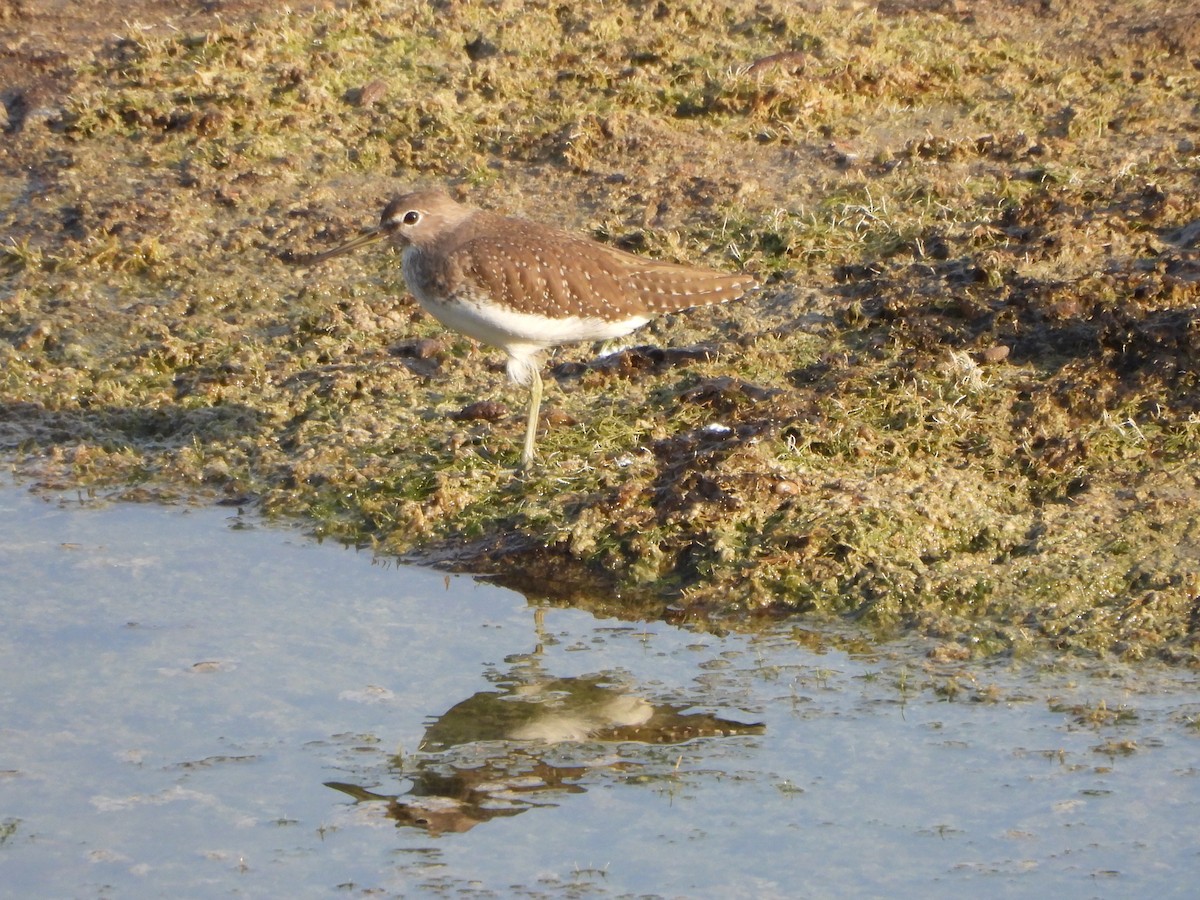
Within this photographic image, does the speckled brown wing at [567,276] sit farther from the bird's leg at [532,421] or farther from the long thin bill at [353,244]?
the long thin bill at [353,244]

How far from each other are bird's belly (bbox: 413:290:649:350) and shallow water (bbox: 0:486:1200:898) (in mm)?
1240

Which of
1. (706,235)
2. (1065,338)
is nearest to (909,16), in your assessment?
(706,235)

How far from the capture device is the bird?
24.8ft

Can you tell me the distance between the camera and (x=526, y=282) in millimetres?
7566

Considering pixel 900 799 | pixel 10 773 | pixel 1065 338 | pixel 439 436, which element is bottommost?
pixel 10 773

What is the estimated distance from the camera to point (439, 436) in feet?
26.3

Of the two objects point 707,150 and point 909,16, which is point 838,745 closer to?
point 707,150

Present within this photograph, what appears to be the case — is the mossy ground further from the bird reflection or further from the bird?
the bird reflection

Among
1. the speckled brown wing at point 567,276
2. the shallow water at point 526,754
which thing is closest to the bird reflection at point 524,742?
the shallow water at point 526,754

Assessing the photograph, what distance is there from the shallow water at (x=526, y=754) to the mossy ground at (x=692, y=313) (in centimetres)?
45

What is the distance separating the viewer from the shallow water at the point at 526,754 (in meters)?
4.95

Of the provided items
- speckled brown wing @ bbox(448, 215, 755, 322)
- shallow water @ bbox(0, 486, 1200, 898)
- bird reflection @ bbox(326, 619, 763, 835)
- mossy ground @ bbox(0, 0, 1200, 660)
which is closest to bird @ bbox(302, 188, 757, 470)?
speckled brown wing @ bbox(448, 215, 755, 322)

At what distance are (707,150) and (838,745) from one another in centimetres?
552

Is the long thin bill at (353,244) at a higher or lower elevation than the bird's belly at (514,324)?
higher
